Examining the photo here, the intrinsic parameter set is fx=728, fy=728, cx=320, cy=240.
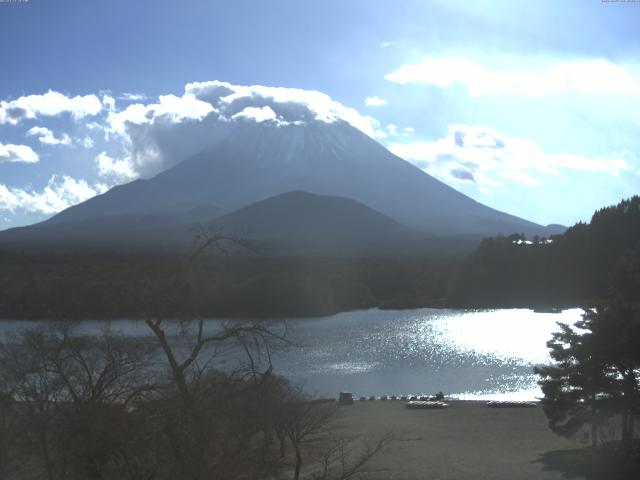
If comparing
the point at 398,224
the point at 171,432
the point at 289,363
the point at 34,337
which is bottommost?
the point at 289,363

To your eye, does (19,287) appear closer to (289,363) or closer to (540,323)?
(289,363)

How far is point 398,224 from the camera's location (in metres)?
104

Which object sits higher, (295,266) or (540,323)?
(295,266)

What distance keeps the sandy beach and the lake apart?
248 centimetres

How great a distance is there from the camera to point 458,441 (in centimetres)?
1327

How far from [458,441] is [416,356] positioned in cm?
1423

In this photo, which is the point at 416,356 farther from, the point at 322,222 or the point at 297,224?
the point at 322,222

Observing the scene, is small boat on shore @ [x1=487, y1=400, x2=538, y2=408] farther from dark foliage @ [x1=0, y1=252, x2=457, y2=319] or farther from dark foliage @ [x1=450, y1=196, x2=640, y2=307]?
dark foliage @ [x1=450, y1=196, x2=640, y2=307]

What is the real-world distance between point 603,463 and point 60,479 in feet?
25.7

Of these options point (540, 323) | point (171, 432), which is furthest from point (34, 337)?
point (540, 323)

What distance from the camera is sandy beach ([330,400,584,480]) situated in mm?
10531

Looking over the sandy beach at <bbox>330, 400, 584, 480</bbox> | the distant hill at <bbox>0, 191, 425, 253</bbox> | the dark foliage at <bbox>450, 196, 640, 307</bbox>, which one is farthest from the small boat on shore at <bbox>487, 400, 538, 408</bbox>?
the distant hill at <bbox>0, 191, 425, 253</bbox>

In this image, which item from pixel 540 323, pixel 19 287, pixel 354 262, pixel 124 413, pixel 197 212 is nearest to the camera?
pixel 124 413

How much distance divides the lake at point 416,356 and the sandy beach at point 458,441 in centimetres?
248
